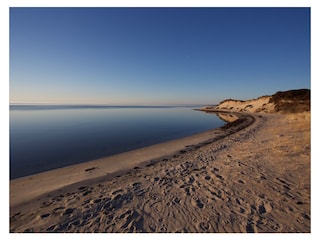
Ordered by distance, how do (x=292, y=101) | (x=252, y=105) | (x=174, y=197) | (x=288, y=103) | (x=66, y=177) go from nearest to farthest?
(x=174, y=197) < (x=66, y=177) < (x=288, y=103) < (x=292, y=101) < (x=252, y=105)

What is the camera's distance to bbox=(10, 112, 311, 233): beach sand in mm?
3346

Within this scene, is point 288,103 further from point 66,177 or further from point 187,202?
point 66,177

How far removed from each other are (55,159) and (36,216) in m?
6.19

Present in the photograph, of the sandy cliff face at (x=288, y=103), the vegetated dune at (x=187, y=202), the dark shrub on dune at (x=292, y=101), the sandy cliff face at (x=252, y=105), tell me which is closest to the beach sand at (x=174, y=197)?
the vegetated dune at (x=187, y=202)

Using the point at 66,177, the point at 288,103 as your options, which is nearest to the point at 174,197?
the point at 66,177

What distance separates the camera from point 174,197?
14.3 feet

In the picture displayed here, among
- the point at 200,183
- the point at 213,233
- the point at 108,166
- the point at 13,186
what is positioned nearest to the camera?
the point at 213,233

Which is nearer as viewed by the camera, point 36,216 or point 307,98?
point 36,216

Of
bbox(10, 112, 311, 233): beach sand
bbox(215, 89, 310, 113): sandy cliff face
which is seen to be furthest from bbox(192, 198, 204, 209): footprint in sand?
bbox(215, 89, 310, 113): sandy cliff face

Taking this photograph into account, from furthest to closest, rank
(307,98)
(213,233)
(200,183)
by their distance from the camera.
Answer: (307,98) < (200,183) < (213,233)
